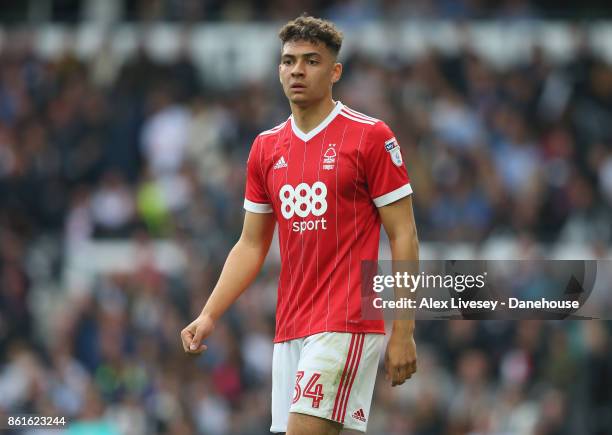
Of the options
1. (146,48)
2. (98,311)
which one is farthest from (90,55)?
(98,311)

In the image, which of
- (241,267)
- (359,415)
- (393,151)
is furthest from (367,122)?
(359,415)

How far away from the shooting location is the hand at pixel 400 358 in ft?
21.6


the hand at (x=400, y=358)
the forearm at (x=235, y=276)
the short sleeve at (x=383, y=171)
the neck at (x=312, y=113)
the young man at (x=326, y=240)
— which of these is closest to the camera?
the hand at (x=400, y=358)

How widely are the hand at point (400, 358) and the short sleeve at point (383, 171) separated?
0.70m

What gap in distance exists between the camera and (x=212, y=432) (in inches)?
529

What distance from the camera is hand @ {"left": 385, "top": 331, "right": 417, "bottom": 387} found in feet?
21.6

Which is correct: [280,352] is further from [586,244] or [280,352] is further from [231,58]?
[231,58]

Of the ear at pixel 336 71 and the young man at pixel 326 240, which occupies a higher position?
the ear at pixel 336 71

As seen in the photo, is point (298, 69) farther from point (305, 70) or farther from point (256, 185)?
point (256, 185)

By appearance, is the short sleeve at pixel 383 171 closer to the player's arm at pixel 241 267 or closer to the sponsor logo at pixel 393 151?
the sponsor logo at pixel 393 151

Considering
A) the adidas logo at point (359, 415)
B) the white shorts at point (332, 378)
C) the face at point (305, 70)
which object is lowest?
the adidas logo at point (359, 415)

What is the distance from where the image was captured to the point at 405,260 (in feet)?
22.1

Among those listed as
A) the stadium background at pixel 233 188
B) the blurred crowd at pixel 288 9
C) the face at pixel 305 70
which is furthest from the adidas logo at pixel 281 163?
the blurred crowd at pixel 288 9
